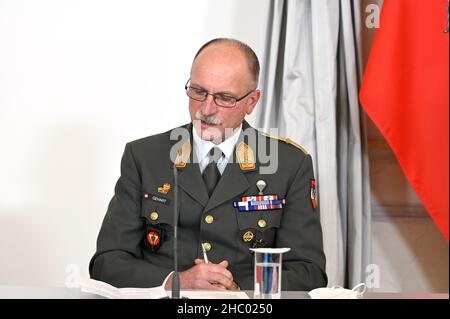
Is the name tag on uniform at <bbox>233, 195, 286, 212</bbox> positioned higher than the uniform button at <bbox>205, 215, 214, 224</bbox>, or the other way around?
the name tag on uniform at <bbox>233, 195, 286, 212</bbox>

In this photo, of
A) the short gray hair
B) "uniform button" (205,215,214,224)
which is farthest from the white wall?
"uniform button" (205,215,214,224)

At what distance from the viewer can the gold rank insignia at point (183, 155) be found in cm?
279

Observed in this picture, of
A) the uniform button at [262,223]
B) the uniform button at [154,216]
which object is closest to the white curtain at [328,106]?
the uniform button at [262,223]

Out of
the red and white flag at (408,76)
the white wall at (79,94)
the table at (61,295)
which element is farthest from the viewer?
the white wall at (79,94)

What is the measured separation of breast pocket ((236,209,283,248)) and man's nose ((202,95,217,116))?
14.7 inches

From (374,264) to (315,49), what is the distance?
1097 mm

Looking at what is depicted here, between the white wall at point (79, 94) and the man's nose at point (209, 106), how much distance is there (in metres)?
1.20

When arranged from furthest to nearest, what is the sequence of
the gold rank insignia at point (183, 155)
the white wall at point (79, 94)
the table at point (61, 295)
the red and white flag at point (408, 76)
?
the white wall at point (79, 94), the red and white flag at point (408, 76), the gold rank insignia at point (183, 155), the table at point (61, 295)

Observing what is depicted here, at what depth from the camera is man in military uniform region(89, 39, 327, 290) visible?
2689 mm

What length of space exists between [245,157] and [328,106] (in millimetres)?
762

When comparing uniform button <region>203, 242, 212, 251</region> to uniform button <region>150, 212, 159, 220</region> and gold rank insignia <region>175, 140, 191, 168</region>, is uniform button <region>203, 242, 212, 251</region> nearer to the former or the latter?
uniform button <region>150, 212, 159, 220</region>

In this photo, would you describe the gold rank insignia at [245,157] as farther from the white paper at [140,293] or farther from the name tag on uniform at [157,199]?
the white paper at [140,293]

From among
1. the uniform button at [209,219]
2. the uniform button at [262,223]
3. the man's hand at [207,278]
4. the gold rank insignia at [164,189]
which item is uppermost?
the gold rank insignia at [164,189]

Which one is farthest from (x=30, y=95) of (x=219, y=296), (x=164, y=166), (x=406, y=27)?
(x=219, y=296)
